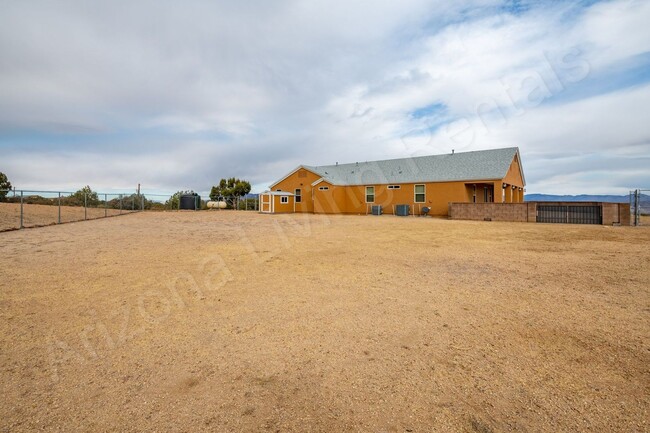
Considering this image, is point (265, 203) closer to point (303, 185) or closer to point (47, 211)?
point (303, 185)

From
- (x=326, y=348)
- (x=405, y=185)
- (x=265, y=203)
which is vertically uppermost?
(x=405, y=185)

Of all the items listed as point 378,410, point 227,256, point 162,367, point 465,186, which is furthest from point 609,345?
point 465,186

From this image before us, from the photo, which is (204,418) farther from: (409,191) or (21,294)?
(409,191)

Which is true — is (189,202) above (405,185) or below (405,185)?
below

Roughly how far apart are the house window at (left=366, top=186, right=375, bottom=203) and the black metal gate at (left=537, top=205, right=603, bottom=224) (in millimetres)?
13471

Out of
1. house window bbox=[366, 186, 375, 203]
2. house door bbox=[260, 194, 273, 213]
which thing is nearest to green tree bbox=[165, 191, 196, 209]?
house door bbox=[260, 194, 273, 213]

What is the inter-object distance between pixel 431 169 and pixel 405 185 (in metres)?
2.76

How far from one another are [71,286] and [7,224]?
519 inches

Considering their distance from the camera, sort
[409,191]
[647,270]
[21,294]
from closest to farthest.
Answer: [21,294]
[647,270]
[409,191]

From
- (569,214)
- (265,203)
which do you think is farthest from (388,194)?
(569,214)

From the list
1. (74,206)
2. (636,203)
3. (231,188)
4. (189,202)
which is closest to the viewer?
(636,203)

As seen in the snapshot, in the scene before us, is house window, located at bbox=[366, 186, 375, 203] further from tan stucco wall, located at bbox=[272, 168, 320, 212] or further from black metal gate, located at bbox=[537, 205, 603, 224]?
black metal gate, located at bbox=[537, 205, 603, 224]

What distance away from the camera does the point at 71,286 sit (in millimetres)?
5332

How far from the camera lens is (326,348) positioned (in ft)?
10.7
